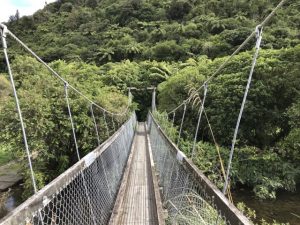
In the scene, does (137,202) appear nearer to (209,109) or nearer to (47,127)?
(47,127)

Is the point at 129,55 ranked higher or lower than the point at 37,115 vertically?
higher

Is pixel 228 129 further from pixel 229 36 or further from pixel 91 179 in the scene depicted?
Result: pixel 229 36

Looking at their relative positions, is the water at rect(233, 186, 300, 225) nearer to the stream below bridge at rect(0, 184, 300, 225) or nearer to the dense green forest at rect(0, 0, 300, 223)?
the stream below bridge at rect(0, 184, 300, 225)

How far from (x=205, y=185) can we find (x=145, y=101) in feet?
73.9

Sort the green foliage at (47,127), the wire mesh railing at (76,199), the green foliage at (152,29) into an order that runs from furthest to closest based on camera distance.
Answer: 1. the green foliage at (152,29)
2. the green foliage at (47,127)
3. the wire mesh railing at (76,199)

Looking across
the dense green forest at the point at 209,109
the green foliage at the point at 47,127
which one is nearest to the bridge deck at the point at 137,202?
the dense green forest at the point at 209,109

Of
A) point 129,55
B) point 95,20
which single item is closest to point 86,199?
point 129,55

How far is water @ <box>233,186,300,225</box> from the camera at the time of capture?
9508 millimetres

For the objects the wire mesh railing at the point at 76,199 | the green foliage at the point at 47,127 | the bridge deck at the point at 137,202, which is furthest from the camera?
the green foliage at the point at 47,127

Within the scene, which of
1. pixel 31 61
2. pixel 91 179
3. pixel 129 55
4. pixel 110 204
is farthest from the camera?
pixel 129 55

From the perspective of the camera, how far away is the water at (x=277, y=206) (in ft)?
31.2

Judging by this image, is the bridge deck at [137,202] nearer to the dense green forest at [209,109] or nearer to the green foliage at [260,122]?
the dense green forest at [209,109]

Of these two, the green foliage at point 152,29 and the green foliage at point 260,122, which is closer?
the green foliage at point 260,122

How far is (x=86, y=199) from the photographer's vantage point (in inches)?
100
